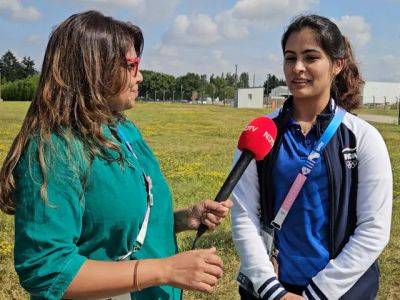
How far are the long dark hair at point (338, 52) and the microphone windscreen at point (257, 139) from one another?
63 centimetres

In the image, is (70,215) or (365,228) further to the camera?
(365,228)

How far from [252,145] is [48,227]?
3.21 ft

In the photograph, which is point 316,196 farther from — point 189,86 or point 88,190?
point 189,86

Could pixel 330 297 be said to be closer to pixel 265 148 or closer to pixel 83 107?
pixel 265 148

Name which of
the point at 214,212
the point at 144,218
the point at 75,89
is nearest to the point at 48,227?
the point at 144,218

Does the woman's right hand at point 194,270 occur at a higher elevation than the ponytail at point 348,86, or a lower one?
lower

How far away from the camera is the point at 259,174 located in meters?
2.76

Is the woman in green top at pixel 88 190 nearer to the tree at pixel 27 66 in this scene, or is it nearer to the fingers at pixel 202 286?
the fingers at pixel 202 286

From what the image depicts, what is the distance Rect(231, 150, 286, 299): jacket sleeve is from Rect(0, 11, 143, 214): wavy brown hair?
918 millimetres

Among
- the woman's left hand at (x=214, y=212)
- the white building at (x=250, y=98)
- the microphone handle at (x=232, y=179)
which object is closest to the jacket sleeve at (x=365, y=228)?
the microphone handle at (x=232, y=179)

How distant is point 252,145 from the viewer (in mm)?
2312

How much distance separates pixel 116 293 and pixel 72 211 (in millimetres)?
319

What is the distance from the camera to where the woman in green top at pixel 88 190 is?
1732 mm

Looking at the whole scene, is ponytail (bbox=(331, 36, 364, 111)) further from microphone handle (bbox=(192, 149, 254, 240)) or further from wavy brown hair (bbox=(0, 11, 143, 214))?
wavy brown hair (bbox=(0, 11, 143, 214))
